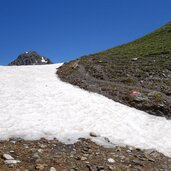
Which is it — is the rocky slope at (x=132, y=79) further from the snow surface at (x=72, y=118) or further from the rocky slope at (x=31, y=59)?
the rocky slope at (x=31, y=59)

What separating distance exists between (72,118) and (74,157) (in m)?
5.20

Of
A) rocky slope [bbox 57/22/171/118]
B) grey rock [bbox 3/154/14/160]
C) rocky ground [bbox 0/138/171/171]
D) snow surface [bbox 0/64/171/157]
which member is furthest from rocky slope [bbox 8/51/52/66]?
grey rock [bbox 3/154/14/160]

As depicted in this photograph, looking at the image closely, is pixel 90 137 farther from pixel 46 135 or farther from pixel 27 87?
pixel 27 87

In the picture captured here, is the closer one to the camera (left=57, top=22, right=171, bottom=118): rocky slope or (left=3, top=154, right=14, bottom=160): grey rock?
(left=3, top=154, right=14, bottom=160): grey rock

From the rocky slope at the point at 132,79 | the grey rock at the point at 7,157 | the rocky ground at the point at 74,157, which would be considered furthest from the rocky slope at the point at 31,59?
the grey rock at the point at 7,157

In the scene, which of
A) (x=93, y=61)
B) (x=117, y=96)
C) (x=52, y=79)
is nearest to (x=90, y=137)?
(x=117, y=96)

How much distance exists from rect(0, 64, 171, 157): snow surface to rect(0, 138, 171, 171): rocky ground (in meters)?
0.73

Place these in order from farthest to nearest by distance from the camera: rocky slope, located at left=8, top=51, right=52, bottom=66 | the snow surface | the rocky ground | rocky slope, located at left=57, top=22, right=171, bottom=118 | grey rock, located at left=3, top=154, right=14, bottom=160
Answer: rocky slope, located at left=8, top=51, right=52, bottom=66
rocky slope, located at left=57, top=22, right=171, bottom=118
the snow surface
grey rock, located at left=3, top=154, right=14, bottom=160
the rocky ground

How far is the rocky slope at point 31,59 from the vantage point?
103 metres

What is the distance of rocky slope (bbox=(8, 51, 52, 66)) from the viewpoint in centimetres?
10294

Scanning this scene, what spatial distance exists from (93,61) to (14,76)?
1057 centimetres

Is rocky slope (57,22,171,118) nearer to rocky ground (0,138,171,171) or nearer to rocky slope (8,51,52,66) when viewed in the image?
rocky ground (0,138,171,171)

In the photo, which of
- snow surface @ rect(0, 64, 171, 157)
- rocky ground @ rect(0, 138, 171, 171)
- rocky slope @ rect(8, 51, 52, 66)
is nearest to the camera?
rocky ground @ rect(0, 138, 171, 171)

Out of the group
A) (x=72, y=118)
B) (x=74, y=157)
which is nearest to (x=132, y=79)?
(x=72, y=118)
